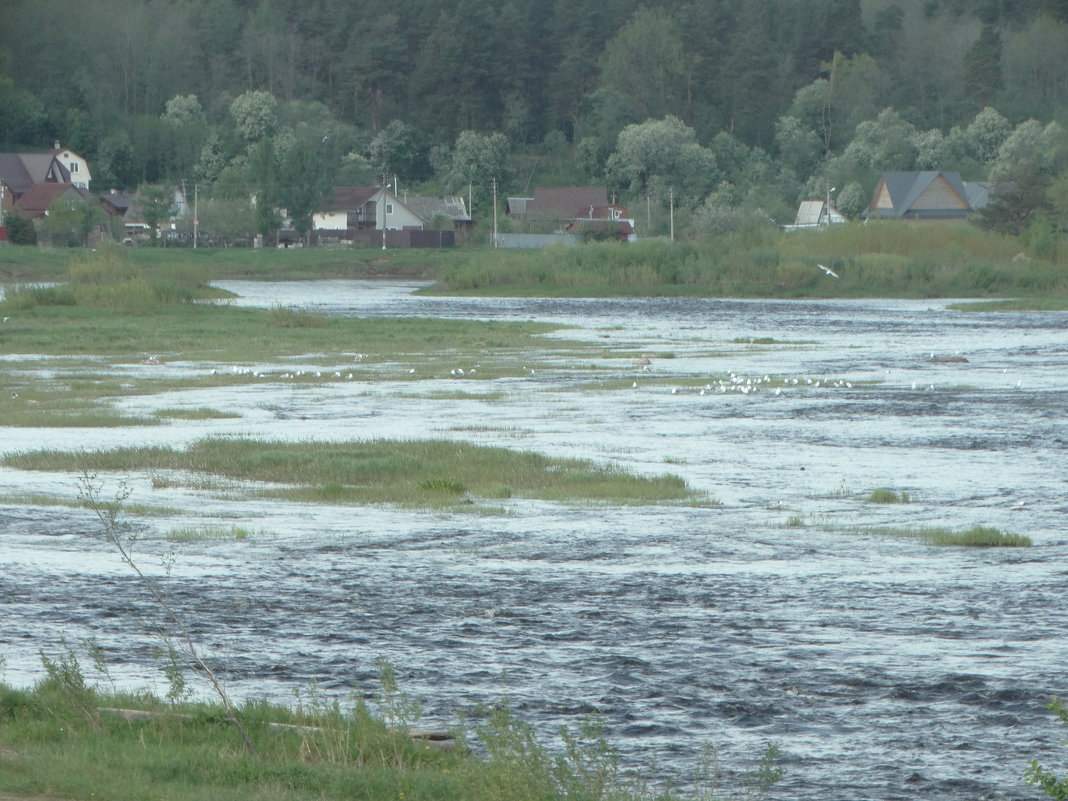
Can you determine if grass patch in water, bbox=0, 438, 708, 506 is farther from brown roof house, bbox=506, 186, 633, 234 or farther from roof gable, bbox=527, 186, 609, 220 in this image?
roof gable, bbox=527, 186, 609, 220

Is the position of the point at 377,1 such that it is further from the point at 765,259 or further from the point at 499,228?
the point at 765,259

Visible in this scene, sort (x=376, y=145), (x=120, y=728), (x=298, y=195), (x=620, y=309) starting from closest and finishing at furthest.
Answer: (x=120, y=728)
(x=620, y=309)
(x=298, y=195)
(x=376, y=145)

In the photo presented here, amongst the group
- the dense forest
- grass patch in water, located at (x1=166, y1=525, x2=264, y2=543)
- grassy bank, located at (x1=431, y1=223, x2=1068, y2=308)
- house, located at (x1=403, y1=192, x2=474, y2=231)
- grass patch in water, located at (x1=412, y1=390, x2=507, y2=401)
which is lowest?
grass patch in water, located at (x1=412, y1=390, x2=507, y2=401)

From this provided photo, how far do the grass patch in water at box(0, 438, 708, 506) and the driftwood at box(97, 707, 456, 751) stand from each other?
966 centimetres

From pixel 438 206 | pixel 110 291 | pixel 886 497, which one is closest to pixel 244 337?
pixel 110 291

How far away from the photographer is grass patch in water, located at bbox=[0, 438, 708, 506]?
761 inches

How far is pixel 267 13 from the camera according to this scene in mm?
180500

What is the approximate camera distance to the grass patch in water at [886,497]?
1891cm

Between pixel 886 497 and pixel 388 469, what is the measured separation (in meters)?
6.35

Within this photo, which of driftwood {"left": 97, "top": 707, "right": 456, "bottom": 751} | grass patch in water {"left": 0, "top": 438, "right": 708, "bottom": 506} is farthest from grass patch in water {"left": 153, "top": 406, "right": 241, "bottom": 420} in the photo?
driftwood {"left": 97, "top": 707, "right": 456, "bottom": 751}

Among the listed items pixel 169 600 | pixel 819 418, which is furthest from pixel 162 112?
pixel 169 600

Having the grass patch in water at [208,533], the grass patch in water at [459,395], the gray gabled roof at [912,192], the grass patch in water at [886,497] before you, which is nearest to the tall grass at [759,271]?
the gray gabled roof at [912,192]

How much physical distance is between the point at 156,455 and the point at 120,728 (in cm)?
1339

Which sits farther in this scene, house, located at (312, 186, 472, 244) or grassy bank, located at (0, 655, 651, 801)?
house, located at (312, 186, 472, 244)
